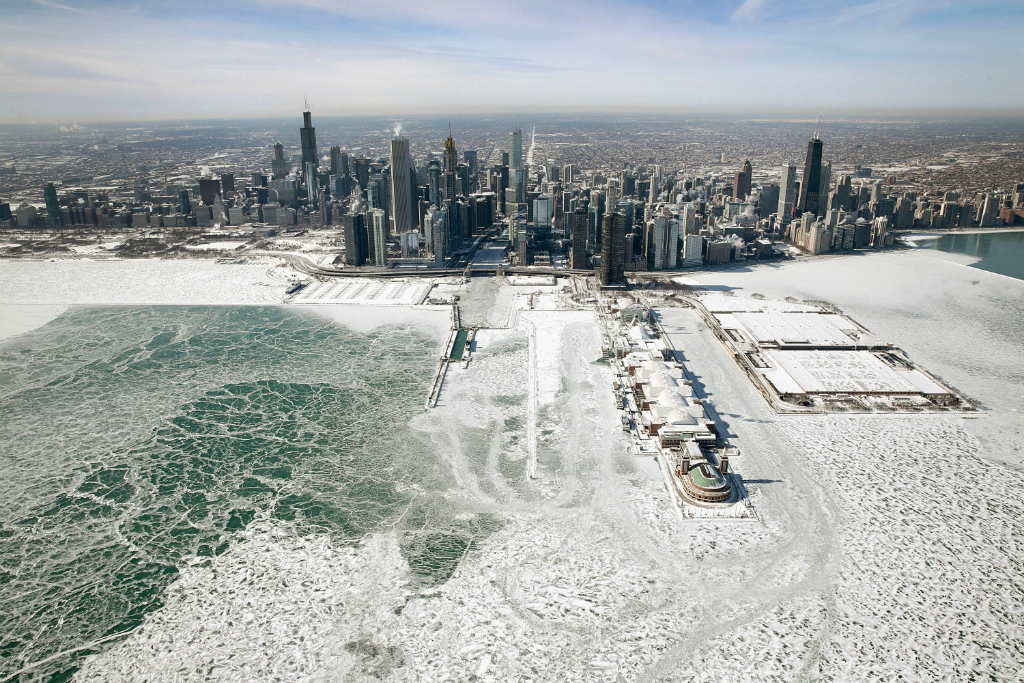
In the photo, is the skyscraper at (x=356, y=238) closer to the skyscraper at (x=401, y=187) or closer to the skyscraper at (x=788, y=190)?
the skyscraper at (x=401, y=187)

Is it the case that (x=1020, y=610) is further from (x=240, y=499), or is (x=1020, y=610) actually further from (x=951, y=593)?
(x=240, y=499)

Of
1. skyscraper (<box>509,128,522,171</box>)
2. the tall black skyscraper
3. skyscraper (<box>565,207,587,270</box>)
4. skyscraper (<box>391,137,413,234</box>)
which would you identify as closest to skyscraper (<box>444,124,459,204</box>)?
skyscraper (<box>391,137,413,234</box>)

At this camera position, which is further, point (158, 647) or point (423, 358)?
point (423, 358)

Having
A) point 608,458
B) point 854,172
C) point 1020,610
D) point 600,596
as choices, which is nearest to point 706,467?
point 608,458

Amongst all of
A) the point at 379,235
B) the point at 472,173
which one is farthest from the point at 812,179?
the point at 379,235

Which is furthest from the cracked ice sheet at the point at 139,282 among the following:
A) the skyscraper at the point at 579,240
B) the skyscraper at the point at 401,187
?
→ the skyscraper at the point at 579,240

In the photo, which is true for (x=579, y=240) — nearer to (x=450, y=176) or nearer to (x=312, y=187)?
(x=450, y=176)

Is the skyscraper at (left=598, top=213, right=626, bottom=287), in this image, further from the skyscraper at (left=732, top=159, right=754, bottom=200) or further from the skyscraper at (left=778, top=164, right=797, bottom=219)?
the skyscraper at (left=732, top=159, right=754, bottom=200)
